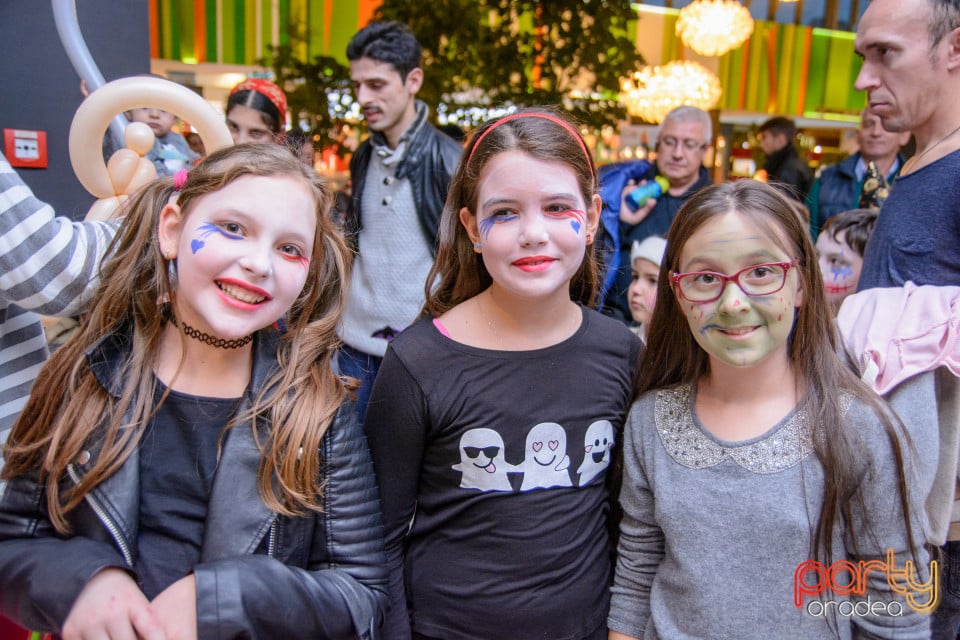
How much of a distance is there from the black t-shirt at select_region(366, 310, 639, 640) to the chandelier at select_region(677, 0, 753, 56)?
6381mm

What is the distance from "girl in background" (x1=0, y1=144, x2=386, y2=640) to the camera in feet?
3.77

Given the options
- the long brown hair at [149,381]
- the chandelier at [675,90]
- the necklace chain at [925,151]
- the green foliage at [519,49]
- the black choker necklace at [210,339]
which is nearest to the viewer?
the long brown hair at [149,381]

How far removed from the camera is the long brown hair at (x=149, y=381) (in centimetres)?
124

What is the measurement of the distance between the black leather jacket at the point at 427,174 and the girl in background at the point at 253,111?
0.54 meters

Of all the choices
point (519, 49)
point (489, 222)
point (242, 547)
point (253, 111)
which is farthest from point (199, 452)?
point (519, 49)

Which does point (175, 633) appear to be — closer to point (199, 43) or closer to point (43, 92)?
point (43, 92)

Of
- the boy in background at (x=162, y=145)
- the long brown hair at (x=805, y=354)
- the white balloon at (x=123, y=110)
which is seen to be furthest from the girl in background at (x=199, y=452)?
the boy in background at (x=162, y=145)

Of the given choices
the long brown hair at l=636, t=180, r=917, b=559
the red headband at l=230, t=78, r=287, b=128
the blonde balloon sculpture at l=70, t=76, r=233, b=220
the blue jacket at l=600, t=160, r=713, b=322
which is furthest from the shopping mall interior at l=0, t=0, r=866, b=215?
the long brown hair at l=636, t=180, r=917, b=559

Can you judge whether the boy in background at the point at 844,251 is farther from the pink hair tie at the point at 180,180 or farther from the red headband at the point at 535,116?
the pink hair tie at the point at 180,180

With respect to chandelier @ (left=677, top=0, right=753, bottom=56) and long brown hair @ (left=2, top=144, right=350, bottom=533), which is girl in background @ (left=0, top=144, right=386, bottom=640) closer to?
long brown hair @ (left=2, top=144, right=350, bottom=533)

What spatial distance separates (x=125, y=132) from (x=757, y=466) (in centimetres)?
159

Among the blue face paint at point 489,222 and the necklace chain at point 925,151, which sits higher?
the necklace chain at point 925,151

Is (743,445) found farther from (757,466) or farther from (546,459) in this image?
(546,459)

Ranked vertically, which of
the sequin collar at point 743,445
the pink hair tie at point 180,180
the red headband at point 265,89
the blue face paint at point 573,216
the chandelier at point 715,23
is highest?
the chandelier at point 715,23
